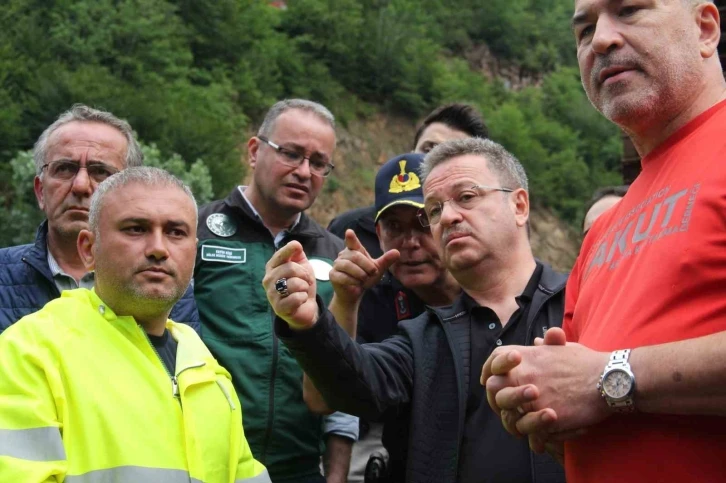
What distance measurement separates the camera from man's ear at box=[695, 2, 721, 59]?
216cm

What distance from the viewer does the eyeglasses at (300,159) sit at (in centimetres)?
398

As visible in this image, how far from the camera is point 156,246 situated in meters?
2.71

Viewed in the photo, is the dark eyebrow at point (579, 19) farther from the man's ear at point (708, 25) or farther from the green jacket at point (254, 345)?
the green jacket at point (254, 345)

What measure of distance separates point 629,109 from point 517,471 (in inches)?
45.4

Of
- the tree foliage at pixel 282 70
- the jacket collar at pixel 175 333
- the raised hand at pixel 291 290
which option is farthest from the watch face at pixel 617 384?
the tree foliage at pixel 282 70

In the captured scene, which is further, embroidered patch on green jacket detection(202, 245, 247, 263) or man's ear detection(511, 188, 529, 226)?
embroidered patch on green jacket detection(202, 245, 247, 263)

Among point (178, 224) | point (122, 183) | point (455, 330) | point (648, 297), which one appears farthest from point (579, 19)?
point (122, 183)

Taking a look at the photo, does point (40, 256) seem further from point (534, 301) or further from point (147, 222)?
point (534, 301)

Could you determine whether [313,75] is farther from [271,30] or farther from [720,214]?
[720,214]

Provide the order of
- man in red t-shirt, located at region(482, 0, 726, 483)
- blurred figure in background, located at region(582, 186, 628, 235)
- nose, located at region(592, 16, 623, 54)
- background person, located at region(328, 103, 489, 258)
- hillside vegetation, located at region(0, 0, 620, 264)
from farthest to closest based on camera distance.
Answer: hillside vegetation, located at region(0, 0, 620, 264), background person, located at region(328, 103, 489, 258), blurred figure in background, located at region(582, 186, 628, 235), nose, located at region(592, 16, 623, 54), man in red t-shirt, located at region(482, 0, 726, 483)

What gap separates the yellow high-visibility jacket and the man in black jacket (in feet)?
1.14

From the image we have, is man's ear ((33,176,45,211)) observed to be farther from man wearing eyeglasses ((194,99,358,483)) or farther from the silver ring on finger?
the silver ring on finger

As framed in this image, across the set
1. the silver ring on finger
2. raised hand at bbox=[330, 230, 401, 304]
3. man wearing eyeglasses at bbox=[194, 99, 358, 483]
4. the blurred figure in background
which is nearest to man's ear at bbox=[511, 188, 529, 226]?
raised hand at bbox=[330, 230, 401, 304]

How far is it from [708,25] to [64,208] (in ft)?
7.65
